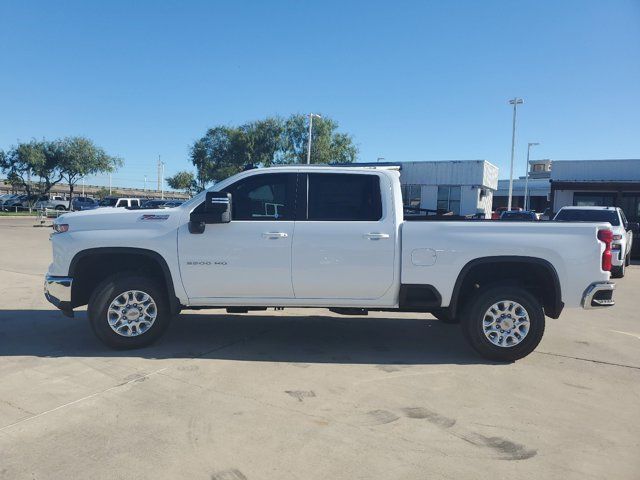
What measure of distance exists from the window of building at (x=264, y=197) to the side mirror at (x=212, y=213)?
208mm

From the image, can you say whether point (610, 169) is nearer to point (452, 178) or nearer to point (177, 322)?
point (452, 178)

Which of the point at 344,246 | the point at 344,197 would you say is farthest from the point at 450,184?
the point at 344,246

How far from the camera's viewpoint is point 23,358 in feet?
16.9

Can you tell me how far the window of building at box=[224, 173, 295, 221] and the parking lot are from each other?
1.48 meters

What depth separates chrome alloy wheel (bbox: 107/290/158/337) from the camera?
529 cm

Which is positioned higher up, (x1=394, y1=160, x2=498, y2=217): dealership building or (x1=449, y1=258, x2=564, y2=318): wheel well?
(x1=394, y1=160, x2=498, y2=217): dealership building

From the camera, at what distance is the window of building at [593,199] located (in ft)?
90.6

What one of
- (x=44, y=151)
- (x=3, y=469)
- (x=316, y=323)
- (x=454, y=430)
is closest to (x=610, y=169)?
(x=316, y=323)

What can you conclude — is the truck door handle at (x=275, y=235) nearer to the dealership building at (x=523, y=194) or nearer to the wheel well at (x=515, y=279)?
the wheel well at (x=515, y=279)

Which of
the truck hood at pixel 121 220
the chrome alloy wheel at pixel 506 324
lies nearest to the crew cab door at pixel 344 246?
the chrome alloy wheel at pixel 506 324

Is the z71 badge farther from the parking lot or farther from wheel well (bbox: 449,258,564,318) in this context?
wheel well (bbox: 449,258,564,318)

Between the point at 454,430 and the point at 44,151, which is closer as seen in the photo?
the point at 454,430

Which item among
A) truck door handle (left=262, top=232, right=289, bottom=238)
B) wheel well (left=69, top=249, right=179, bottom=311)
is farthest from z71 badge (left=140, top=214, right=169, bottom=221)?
truck door handle (left=262, top=232, right=289, bottom=238)

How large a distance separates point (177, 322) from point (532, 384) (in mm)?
4400
